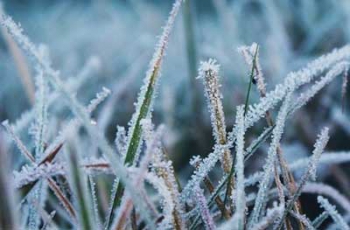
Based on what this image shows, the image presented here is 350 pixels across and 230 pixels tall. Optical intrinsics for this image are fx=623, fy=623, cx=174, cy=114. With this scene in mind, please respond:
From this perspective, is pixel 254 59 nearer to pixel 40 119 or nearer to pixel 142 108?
pixel 142 108

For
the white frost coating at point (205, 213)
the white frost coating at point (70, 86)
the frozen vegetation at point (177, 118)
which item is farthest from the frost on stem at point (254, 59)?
the white frost coating at point (70, 86)

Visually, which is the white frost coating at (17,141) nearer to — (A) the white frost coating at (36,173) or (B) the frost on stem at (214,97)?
(A) the white frost coating at (36,173)

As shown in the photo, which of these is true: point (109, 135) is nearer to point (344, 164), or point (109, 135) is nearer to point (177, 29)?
point (177, 29)

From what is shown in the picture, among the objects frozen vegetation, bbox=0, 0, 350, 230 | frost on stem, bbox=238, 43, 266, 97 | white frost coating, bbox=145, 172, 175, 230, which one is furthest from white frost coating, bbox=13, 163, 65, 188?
frost on stem, bbox=238, 43, 266, 97

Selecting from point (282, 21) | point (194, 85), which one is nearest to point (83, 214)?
point (194, 85)

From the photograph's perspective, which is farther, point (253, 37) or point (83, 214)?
point (253, 37)

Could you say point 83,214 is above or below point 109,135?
below

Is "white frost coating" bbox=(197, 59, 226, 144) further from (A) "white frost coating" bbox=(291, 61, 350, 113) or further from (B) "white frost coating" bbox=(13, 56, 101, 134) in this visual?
(B) "white frost coating" bbox=(13, 56, 101, 134)

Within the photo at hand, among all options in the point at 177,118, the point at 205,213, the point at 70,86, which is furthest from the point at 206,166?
the point at 177,118
